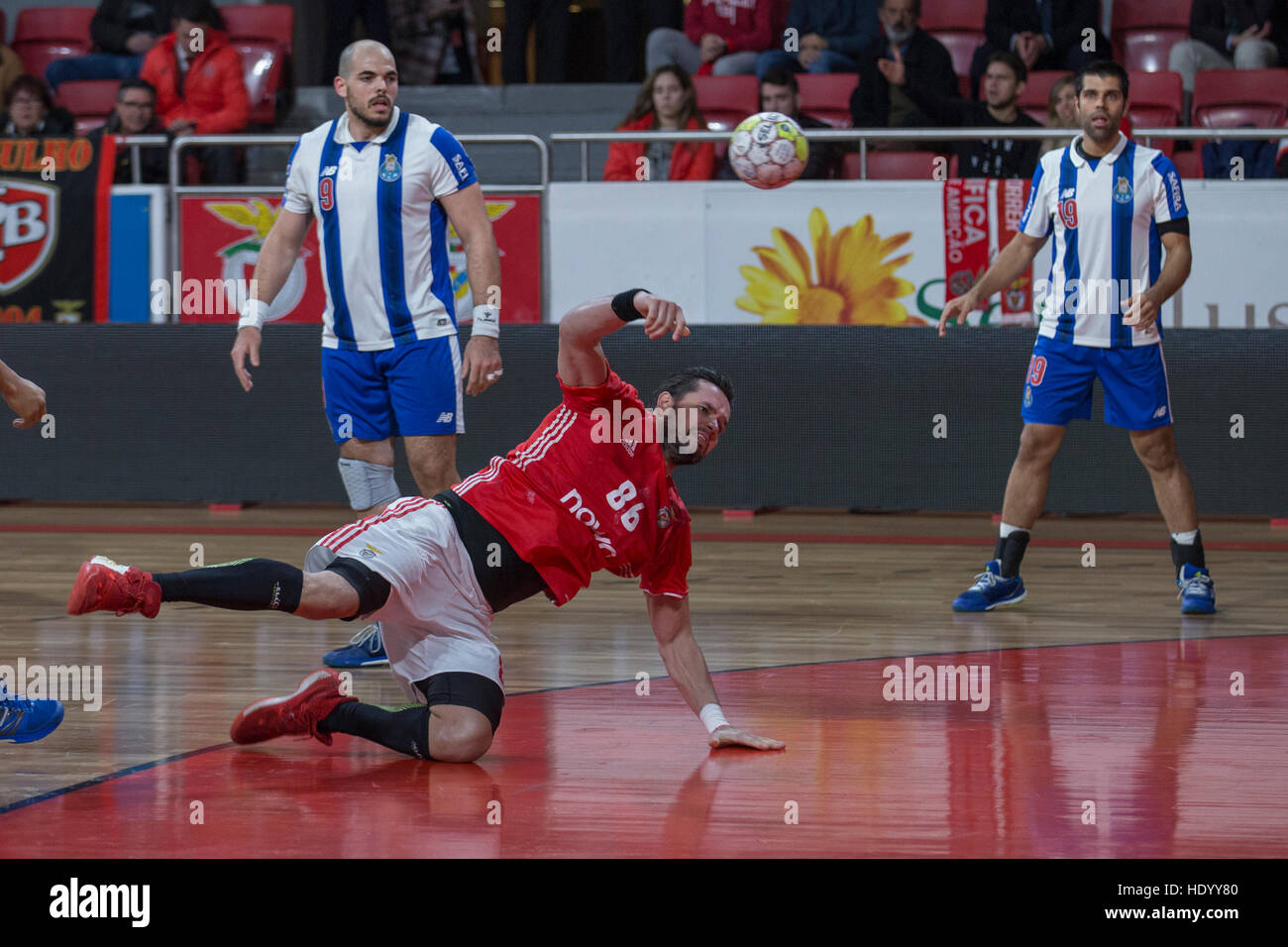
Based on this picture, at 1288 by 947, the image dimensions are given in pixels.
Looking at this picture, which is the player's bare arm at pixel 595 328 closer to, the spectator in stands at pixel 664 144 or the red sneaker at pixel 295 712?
the red sneaker at pixel 295 712

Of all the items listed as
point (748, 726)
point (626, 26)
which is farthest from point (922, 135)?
point (748, 726)

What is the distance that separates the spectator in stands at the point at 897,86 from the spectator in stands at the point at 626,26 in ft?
7.59

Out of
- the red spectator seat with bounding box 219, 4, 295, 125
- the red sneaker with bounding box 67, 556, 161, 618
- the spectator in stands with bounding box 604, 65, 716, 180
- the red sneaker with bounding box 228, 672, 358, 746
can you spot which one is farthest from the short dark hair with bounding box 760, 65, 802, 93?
the red sneaker with bounding box 67, 556, 161, 618

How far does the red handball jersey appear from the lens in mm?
4391

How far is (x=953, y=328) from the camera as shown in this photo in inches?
372

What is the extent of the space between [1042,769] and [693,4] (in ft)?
29.4

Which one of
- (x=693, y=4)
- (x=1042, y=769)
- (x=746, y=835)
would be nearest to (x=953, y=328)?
(x=693, y=4)

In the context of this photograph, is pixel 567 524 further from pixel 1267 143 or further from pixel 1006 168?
pixel 1267 143

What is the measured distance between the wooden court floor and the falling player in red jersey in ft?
0.45

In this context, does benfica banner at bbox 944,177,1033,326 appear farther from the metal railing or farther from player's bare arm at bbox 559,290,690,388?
player's bare arm at bbox 559,290,690,388

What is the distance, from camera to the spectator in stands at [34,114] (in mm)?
11180

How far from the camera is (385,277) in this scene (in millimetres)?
5988

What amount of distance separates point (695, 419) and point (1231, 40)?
8706 millimetres
